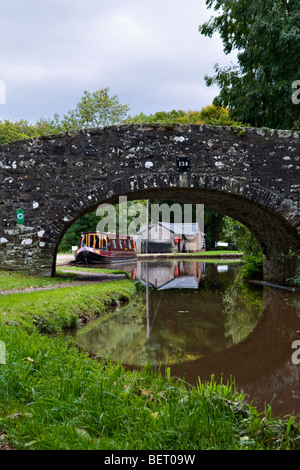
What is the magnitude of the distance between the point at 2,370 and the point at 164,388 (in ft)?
3.80

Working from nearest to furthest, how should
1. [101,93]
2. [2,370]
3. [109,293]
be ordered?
[2,370] → [109,293] → [101,93]

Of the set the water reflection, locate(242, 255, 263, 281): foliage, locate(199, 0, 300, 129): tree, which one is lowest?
the water reflection

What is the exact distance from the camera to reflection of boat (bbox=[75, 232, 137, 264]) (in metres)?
20.8

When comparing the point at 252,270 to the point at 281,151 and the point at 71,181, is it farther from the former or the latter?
the point at 71,181

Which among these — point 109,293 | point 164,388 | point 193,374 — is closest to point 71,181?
point 109,293

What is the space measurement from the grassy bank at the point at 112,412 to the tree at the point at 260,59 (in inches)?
485

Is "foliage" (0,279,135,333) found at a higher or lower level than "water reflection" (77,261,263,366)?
higher

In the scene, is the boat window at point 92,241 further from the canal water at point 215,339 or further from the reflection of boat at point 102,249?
the canal water at point 215,339

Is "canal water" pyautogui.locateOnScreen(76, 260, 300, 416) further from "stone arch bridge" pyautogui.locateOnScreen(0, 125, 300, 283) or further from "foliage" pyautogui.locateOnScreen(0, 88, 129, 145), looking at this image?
"foliage" pyautogui.locateOnScreen(0, 88, 129, 145)

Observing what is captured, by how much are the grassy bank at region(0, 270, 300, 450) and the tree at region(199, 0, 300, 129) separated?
12.3 m

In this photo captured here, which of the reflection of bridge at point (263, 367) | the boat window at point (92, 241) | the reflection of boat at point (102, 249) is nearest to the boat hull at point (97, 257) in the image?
the reflection of boat at point (102, 249)

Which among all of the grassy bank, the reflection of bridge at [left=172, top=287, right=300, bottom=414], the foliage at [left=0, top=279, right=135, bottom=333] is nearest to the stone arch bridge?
the foliage at [left=0, top=279, right=135, bottom=333]

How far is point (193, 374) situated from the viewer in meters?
4.00

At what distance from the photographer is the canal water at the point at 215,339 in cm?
389
